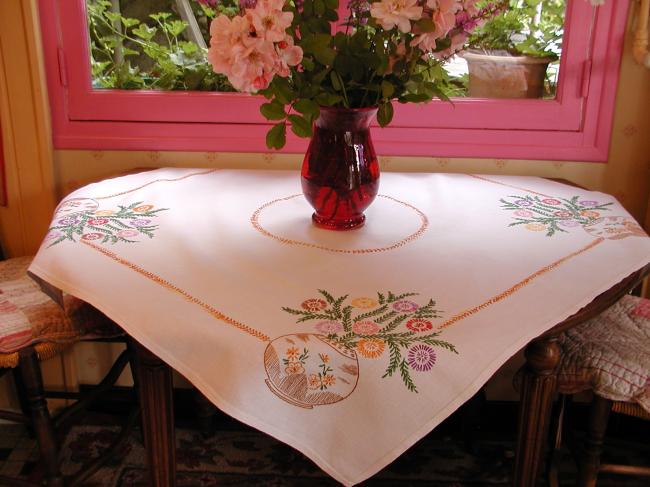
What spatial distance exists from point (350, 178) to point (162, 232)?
0.41 meters

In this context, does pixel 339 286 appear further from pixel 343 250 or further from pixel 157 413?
pixel 157 413

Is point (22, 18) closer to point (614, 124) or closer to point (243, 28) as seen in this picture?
point (243, 28)

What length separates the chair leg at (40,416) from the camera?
1715mm

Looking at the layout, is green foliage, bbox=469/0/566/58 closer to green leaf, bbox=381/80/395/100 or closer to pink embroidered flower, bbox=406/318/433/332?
green leaf, bbox=381/80/395/100

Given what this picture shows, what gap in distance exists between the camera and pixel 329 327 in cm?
119

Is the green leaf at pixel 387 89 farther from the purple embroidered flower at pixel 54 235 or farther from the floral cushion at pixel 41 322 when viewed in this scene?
the floral cushion at pixel 41 322

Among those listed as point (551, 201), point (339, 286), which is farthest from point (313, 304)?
point (551, 201)

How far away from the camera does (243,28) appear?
48.5 inches

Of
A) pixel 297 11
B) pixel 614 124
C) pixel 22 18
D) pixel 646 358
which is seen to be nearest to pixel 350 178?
pixel 297 11

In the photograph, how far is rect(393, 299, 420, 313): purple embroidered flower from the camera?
124 cm

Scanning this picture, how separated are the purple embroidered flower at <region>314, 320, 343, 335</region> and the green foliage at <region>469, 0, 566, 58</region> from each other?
1.15m

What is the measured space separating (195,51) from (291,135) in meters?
0.38

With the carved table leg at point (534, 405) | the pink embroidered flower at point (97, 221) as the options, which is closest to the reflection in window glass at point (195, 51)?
the pink embroidered flower at point (97, 221)

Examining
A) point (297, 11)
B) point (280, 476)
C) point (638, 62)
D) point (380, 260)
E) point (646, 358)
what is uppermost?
point (297, 11)
